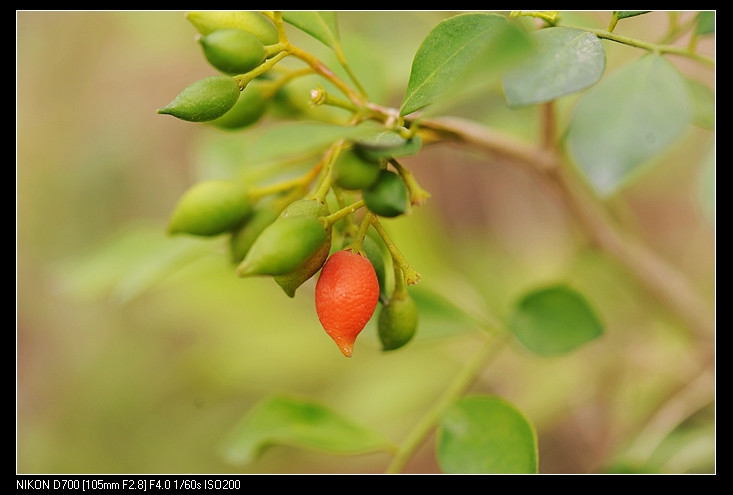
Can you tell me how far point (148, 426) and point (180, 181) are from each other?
877mm

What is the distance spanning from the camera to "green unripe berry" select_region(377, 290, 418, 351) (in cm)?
80

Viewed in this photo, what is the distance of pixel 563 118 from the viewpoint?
4.92 ft

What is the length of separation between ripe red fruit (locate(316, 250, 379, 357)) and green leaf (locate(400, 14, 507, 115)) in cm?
17

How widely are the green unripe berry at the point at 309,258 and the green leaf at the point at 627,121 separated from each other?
28 cm

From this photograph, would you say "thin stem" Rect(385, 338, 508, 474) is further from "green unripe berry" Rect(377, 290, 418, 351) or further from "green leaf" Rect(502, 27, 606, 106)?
"green leaf" Rect(502, 27, 606, 106)

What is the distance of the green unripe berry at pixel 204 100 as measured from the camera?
70 cm

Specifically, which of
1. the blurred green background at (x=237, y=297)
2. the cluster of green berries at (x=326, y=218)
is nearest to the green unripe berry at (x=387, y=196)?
the cluster of green berries at (x=326, y=218)

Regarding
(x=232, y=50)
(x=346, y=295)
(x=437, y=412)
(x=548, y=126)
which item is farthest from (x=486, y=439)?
(x=232, y=50)

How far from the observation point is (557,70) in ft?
2.20

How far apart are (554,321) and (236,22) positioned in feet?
2.40

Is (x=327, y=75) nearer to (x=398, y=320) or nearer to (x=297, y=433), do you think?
(x=398, y=320)

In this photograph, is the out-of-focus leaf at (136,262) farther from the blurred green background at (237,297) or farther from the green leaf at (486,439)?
the green leaf at (486,439)

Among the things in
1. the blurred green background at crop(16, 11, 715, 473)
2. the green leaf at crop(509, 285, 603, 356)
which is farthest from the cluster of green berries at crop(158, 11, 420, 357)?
the blurred green background at crop(16, 11, 715, 473)
